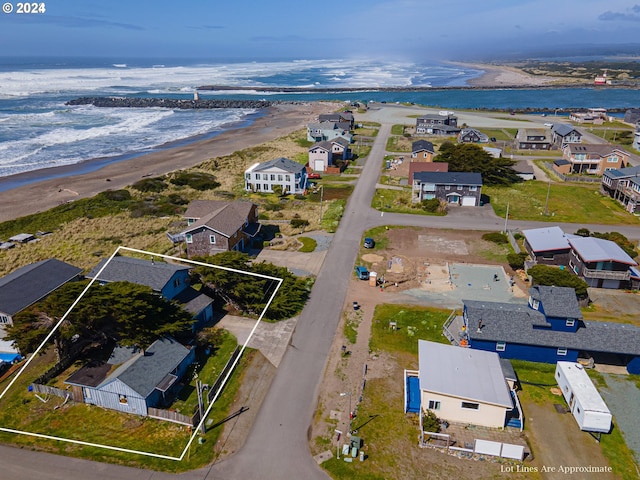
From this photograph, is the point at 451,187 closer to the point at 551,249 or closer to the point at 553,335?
Answer: the point at 551,249

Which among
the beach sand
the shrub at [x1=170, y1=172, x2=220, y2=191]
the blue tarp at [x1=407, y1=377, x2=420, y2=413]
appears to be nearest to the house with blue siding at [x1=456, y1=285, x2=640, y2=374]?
the blue tarp at [x1=407, y1=377, x2=420, y2=413]

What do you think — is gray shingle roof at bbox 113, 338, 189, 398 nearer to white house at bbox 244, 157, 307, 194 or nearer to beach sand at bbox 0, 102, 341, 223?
white house at bbox 244, 157, 307, 194

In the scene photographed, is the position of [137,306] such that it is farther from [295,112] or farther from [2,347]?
[295,112]

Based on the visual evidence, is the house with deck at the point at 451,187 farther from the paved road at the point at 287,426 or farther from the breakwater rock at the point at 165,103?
the breakwater rock at the point at 165,103

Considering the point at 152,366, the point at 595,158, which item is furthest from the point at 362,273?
the point at 595,158

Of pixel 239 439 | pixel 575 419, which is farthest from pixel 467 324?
pixel 239 439

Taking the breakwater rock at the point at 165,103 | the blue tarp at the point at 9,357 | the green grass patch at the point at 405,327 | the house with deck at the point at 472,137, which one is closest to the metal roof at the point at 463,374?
the green grass patch at the point at 405,327

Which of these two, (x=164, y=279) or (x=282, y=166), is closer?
(x=164, y=279)
